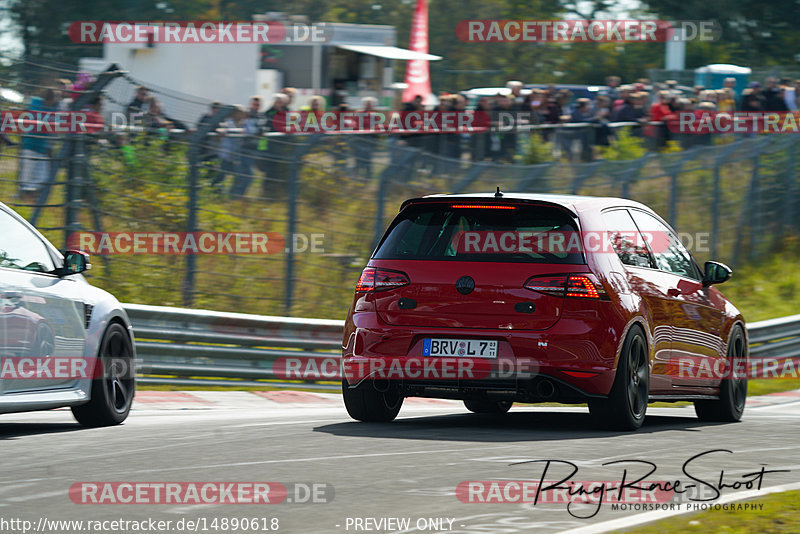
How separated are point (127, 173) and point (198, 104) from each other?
1.08 m

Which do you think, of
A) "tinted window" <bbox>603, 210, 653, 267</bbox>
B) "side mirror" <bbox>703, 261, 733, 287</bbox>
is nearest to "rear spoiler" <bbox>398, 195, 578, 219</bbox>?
"tinted window" <bbox>603, 210, 653, 267</bbox>

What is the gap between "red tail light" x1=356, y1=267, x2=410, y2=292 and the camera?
31.4 ft

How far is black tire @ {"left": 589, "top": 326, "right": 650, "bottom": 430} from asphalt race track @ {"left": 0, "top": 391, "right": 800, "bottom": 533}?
138 mm

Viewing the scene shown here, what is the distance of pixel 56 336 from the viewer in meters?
9.38

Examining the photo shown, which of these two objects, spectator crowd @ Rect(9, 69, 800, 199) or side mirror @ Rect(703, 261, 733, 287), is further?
spectator crowd @ Rect(9, 69, 800, 199)

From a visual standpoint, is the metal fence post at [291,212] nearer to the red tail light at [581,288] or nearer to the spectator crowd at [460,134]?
the spectator crowd at [460,134]

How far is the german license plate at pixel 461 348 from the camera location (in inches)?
364

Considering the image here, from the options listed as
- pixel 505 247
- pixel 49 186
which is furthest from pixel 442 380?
pixel 49 186

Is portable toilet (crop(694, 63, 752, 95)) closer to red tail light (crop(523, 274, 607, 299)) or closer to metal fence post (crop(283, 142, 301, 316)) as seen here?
metal fence post (crop(283, 142, 301, 316))

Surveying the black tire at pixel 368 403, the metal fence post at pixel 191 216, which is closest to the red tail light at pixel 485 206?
the black tire at pixel 368 403

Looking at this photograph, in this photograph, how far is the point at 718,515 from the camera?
6.06 metres

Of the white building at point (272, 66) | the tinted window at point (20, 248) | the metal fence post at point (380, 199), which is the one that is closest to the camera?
the tinted window at point (20, 248)

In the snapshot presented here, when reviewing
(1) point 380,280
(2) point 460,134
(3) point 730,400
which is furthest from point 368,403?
(2) point 460,134

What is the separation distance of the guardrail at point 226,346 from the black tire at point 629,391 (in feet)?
17.0
